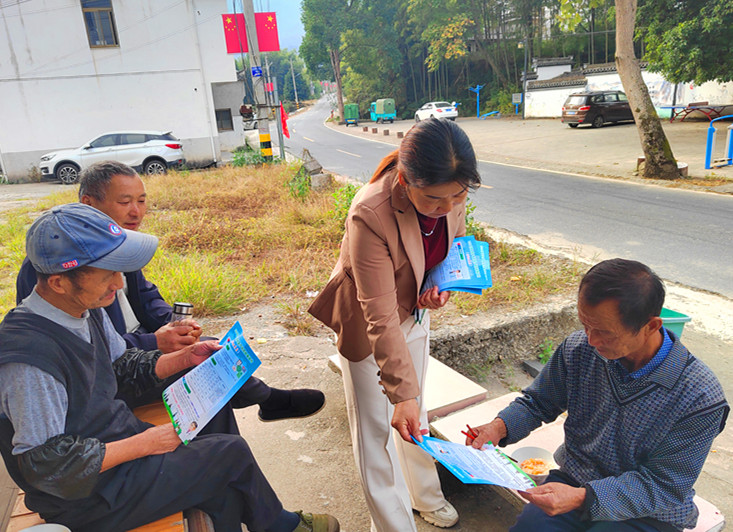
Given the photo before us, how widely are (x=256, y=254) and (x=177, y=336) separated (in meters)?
3.72

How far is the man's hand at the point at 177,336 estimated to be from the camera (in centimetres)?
243

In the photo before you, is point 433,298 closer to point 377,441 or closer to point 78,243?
point 377,441

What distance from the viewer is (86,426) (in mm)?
1680

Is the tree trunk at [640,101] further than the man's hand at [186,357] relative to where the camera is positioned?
Yes

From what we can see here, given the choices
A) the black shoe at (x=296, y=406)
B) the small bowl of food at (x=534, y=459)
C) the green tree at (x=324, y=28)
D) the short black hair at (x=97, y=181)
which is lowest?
the small bowl of food at (x=534, y=459)

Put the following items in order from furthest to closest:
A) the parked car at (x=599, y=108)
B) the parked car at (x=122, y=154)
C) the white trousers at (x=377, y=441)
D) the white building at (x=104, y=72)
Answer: the parked car at (x=599, y=108)
the white building at (x=104, y=72)
the parked car at (x=122, y=154)
the white trousers at (x=377, y=441)

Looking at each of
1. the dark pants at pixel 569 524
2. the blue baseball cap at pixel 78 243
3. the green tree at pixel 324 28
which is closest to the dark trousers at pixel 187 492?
the blue baseball cap at pixel 78 243

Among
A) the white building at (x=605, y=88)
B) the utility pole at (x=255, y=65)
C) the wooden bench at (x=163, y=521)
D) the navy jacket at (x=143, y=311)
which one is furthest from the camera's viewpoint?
the white building at (x=605, y=88)

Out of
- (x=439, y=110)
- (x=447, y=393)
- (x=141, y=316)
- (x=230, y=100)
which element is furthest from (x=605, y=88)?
(x=141, y=316)

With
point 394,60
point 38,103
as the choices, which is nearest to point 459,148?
point 38,103

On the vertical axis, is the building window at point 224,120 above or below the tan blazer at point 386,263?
above

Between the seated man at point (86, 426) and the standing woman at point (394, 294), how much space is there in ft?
1.58

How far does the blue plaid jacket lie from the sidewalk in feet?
29.6

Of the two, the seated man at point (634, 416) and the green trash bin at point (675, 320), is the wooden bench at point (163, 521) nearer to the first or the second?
the seated man at point (634, 416)
